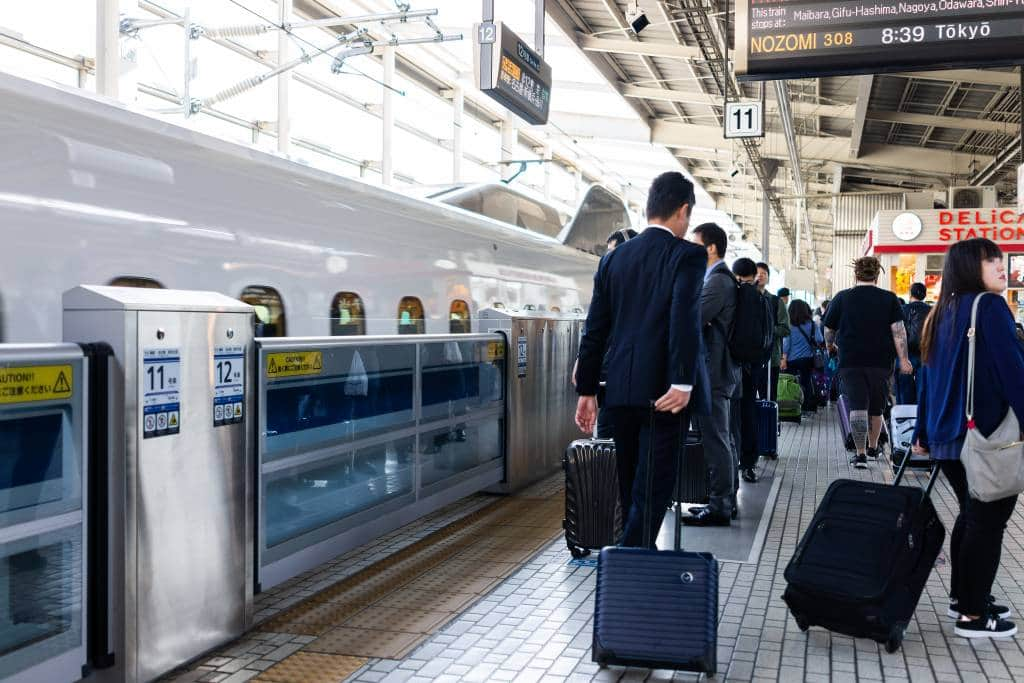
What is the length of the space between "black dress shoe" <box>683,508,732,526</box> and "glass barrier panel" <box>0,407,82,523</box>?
381 cm

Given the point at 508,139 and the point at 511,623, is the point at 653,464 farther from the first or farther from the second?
the point at 508,139

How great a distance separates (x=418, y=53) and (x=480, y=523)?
14645 millimetres

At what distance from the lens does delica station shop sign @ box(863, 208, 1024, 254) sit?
1794 cm

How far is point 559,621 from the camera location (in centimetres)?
425

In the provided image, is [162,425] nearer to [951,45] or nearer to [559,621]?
[559,621]

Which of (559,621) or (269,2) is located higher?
(269,2)

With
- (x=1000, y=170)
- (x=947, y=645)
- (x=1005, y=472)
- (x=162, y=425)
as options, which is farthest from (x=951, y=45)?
(x=1000, y=170)

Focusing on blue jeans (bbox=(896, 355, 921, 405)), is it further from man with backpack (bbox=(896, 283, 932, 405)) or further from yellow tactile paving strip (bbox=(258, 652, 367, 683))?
yellow tactile paving strip (bbox=(258, 652, 367, 683))

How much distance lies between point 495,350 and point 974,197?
65.8 ft

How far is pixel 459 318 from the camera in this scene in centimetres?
909

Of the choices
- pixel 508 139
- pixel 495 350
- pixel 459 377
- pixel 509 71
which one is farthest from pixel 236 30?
pixel 508 139

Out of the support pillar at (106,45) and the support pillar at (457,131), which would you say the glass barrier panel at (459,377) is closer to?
the support pillar at (106,45)

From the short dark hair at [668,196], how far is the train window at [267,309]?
265 cm

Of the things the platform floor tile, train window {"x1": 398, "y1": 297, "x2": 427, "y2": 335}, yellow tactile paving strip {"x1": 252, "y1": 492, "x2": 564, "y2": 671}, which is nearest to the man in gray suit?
the platform floor tile
